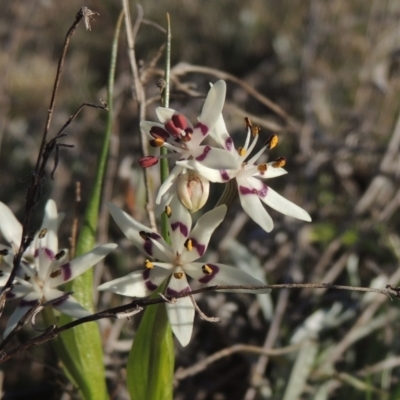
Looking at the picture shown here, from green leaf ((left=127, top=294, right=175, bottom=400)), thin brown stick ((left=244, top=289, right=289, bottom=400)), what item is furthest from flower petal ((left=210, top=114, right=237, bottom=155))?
thin brown stick ((left=244, top=289, right=289, bottom=400))

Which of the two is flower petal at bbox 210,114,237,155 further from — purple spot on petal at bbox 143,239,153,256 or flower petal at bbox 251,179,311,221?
purple spot on petal at bbox 143,239,153,256

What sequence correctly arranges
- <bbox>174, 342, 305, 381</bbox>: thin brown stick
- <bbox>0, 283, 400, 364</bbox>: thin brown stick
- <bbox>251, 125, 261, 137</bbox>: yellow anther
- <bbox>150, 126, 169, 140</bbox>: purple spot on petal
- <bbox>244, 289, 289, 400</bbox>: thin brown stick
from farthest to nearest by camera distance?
<bbox>244, 289, 289, 400</bbox>: thin brown stick → <bbox>174, 342, 305, 381</bbox>: thin brown stick → <bbox>251, 125, 261, 137</bbox>: yellow anther → <bbox>150, 126, 169, 140</bbox>: purple spot on petal → <bbox>0, 283, 400, 364</bbox>: thin brown stick

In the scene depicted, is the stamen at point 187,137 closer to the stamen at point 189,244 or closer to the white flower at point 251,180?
the white flower at point 251,180

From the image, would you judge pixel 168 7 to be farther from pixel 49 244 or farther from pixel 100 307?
pixel 49 244

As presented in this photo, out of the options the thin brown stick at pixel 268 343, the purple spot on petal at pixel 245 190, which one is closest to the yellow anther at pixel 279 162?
the purple spot on petal at pixel 245 190

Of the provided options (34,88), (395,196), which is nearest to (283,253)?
(395,196)

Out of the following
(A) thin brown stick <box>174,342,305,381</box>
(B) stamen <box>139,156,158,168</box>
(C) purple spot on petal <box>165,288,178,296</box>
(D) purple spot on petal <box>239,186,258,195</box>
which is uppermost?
(B) stamen <box>139,156,158,168</box>
